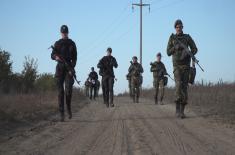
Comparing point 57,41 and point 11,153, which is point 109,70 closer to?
point 57,41

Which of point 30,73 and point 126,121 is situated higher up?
point 30,73

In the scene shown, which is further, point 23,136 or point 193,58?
point 193,58

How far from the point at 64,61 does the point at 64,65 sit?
102 mm

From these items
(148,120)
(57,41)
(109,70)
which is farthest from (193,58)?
(109,70)

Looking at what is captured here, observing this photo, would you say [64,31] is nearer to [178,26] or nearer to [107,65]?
[178,26]

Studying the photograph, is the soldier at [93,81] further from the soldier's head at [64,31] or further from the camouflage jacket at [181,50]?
the camouflage jacket at [181,50]

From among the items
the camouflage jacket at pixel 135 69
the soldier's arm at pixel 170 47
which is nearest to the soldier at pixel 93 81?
the camouflage jacket at pixel 135 69

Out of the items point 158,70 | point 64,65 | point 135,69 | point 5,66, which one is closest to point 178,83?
point 64,65

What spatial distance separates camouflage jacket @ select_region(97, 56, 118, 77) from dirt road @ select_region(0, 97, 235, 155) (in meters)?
6.84

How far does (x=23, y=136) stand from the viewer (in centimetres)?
946

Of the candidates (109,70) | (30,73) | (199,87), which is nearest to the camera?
(109,70)

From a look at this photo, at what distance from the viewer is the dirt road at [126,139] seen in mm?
7543

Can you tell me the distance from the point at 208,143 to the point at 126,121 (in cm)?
385

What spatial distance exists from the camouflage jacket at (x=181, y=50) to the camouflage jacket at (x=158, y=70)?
8.08 metres
